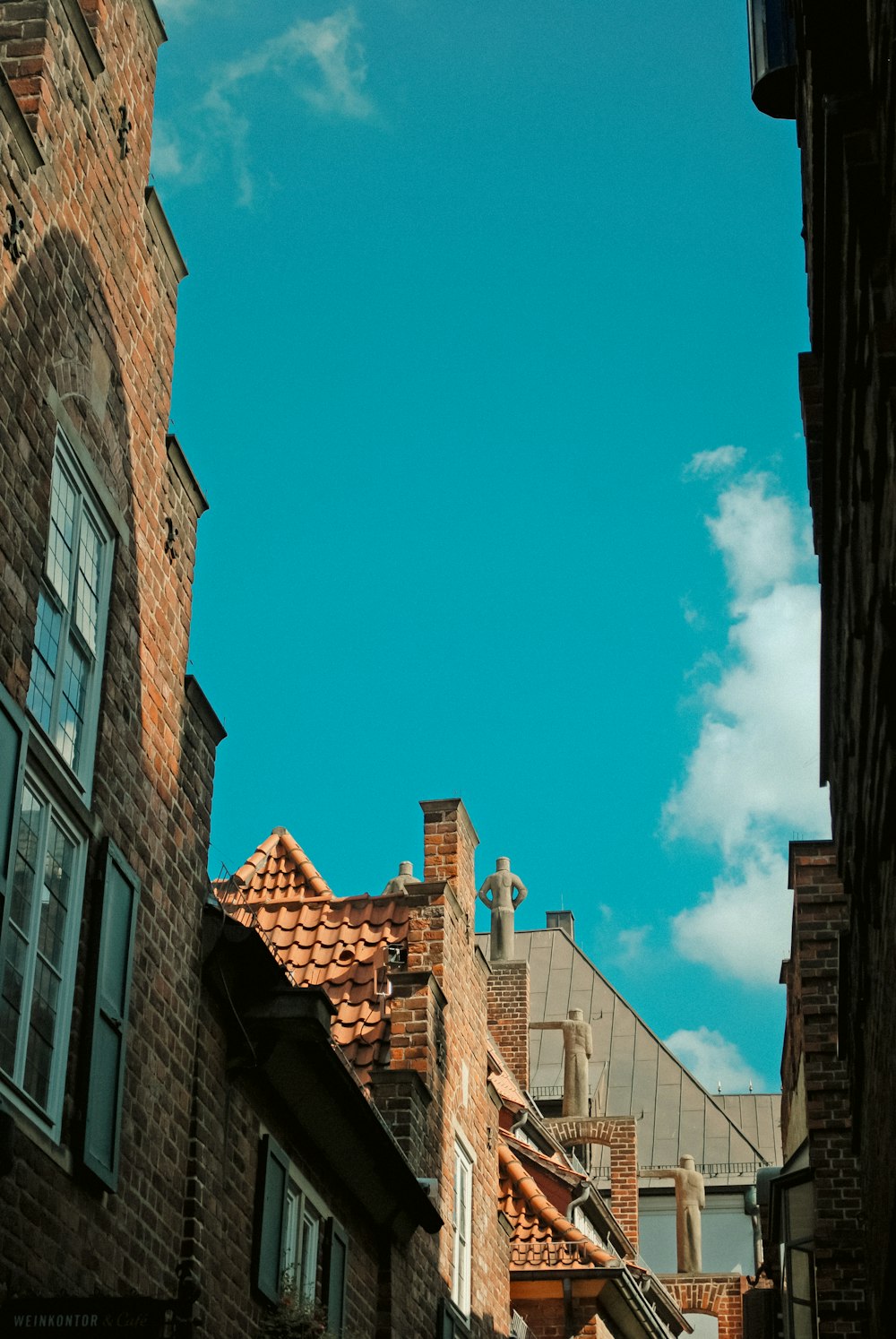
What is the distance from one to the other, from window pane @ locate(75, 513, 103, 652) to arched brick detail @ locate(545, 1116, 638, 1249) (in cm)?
2488

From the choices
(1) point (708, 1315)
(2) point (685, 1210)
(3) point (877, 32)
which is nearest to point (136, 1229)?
(3) point (877, 32)

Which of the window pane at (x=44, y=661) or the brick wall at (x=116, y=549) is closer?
the brick wall at (x=116, y=549)

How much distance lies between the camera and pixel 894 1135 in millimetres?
9578

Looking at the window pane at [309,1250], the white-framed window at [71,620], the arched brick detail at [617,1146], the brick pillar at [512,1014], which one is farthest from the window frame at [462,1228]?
the arched brick detail at [617,1146]

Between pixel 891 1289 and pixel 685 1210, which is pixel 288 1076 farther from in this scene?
pixel 685 1210

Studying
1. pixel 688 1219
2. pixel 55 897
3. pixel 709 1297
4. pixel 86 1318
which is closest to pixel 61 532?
pixel 55 897

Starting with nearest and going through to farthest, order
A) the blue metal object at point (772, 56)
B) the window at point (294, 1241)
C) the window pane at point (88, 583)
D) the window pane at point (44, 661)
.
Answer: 1. the window pane at point (44, 661)
2. the window pane at point (88, 583)
3. the blue metal object at point (772, 56)
4. the window at point (294, 1241)

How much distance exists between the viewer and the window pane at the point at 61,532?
9.09 meters

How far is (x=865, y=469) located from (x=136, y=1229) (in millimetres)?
5206

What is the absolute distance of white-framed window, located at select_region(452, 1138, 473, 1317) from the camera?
680 inches

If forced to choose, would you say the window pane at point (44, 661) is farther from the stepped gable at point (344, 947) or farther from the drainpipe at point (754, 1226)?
the drainpipe at point (754, 1226)

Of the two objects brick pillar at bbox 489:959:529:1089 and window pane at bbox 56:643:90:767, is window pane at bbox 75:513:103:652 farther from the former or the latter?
brick pillar at bbox 489:959:529:1089

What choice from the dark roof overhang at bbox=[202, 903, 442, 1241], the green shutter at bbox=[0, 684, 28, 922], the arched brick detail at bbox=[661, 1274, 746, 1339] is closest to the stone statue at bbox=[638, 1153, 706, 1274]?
the arched brick detail at bbox=[661, 1274, 746, 1339]

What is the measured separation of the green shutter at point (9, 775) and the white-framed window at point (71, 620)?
465mm
